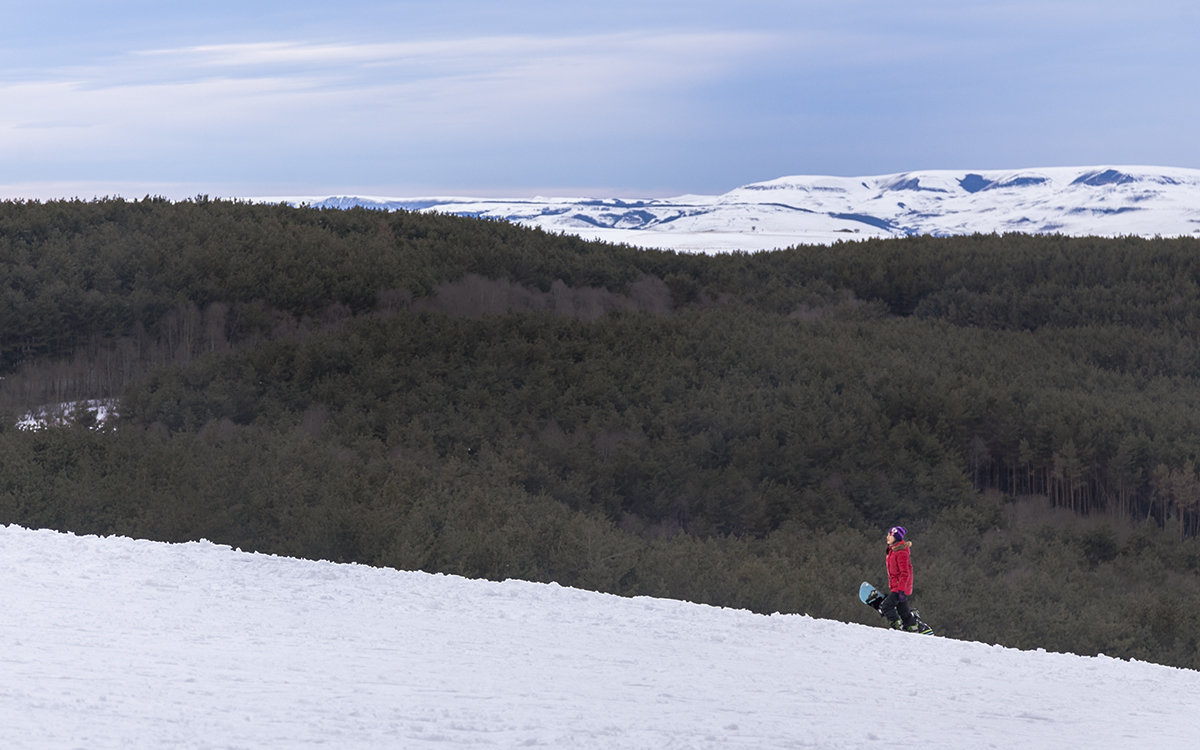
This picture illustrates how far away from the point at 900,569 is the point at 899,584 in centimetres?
13

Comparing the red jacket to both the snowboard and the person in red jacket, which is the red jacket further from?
the snowboard

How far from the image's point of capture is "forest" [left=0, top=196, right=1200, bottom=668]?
1062 cm

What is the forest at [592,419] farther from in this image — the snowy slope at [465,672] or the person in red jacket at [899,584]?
the snowy slope at [465,672]

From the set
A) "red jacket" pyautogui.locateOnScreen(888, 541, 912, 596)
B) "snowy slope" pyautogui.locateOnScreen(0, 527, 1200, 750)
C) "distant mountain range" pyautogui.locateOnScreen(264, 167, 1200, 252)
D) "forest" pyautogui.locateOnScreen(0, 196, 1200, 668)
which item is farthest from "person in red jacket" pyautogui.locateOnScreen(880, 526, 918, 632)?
"distant mountain range" pyautogui.locateOnScreen(264, 167, 1200, 252)

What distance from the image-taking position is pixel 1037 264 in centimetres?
3503

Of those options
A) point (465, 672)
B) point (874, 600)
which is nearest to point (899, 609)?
point (874, 600)

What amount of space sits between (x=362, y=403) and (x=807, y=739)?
14.1 metres

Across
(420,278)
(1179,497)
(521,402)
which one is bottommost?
(1179,497)

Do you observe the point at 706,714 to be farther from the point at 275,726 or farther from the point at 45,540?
the point at 45,540

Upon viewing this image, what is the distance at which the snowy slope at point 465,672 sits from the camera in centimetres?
493

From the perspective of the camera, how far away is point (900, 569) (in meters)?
9.16

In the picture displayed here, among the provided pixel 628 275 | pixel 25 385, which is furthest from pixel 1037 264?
pixel 25 385

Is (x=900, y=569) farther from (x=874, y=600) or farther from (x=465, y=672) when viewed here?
(x=465, y=672)

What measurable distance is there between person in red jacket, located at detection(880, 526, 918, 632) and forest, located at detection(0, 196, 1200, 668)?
635mm
